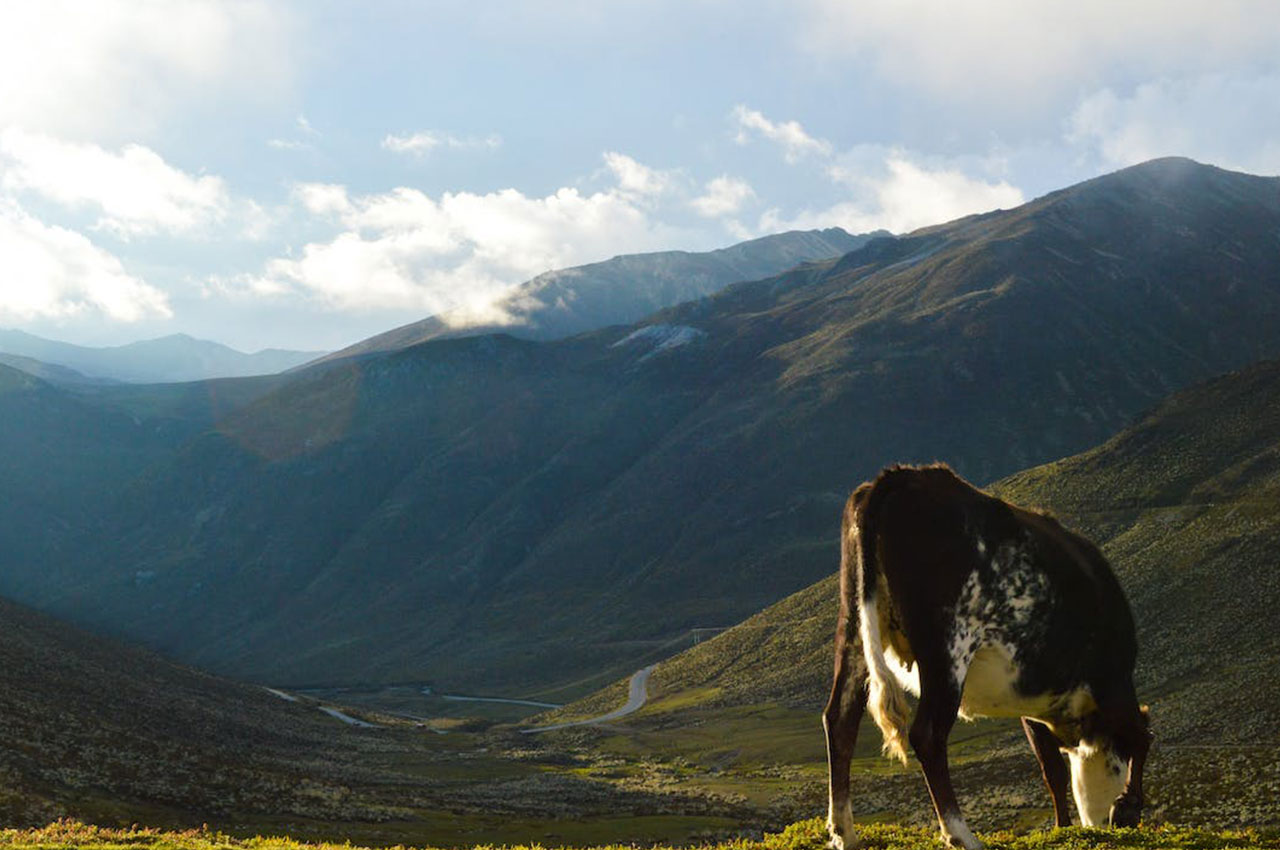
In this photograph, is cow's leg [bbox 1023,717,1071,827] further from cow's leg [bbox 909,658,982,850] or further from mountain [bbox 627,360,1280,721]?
mountain [bbox 627,360,1280,721]

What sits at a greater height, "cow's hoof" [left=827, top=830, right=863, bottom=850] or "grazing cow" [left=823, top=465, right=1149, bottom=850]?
"grazing cow" [left=823, top=465, right=1149, bottom=850]

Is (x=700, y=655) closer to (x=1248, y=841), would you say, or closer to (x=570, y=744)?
(x=570, y=744)

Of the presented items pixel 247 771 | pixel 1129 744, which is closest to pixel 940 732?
pixel 1129 744

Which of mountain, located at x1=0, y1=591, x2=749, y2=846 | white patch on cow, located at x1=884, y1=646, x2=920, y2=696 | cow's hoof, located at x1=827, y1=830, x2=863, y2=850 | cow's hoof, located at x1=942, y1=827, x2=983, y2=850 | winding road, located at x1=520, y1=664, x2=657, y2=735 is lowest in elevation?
winding road, located at x1=520, y1=664, x2=657, y2=735

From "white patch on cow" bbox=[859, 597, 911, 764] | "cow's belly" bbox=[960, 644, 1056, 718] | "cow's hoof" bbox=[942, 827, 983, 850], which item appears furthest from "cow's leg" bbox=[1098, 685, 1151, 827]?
"white patch on cow" bbox=[859, 597, 911, 764]

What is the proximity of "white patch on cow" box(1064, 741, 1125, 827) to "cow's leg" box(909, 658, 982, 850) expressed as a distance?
2558 millimetres

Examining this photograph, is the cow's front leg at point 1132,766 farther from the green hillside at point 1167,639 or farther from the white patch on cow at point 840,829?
the green hillside at point 1167,639

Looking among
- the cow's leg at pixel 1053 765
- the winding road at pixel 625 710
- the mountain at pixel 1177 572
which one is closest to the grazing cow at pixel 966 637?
the cow's leg at pixel 1053 765

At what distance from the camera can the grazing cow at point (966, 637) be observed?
36.8 feet

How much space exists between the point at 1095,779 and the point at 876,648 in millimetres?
4115

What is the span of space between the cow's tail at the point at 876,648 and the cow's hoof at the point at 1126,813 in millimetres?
3301

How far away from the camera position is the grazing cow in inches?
441

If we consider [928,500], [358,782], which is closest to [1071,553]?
[928,500]

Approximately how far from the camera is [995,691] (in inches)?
460
